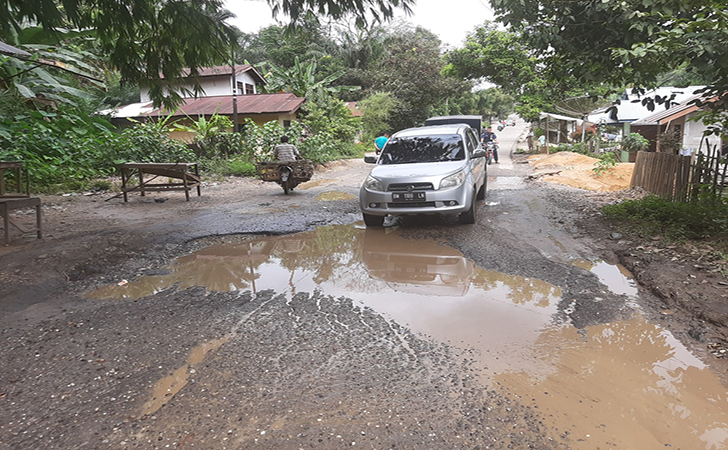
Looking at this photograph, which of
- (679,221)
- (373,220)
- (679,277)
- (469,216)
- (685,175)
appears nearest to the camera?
(679,277)

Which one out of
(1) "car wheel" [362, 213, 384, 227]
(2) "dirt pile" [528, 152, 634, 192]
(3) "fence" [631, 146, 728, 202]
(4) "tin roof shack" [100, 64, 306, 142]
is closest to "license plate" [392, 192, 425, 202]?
(1) "car wheel" [362, 213, 384, 227]

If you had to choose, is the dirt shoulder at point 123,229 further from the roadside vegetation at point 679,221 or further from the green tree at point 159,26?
the roadside vegetation at point 679,221

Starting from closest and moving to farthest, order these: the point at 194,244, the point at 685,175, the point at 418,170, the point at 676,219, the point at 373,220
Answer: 1. the point at 676,219
2. the point at 194,244
3. the point at 418,170
4. the point at 373,220
5. the point at 685,175

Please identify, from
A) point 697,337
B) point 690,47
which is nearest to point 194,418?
point 697,337

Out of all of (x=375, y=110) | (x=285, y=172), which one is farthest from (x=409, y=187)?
(x=375, y=110)

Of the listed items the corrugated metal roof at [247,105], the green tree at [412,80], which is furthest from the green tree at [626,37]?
the green tree at [412,80]

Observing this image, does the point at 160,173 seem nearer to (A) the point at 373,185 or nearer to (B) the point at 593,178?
(A) the point at 373,185

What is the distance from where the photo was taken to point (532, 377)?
3.22 metres

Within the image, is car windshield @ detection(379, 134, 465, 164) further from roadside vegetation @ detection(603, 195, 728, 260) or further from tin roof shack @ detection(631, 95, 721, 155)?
tin roof shack @ detection(631, 95, 721, 155)

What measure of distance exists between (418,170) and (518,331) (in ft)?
13.4

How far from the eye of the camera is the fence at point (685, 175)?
7438mm

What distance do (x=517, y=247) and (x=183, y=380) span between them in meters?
4.78

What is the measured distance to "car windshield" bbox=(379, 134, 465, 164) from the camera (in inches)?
322

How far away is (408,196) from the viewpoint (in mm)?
7281
